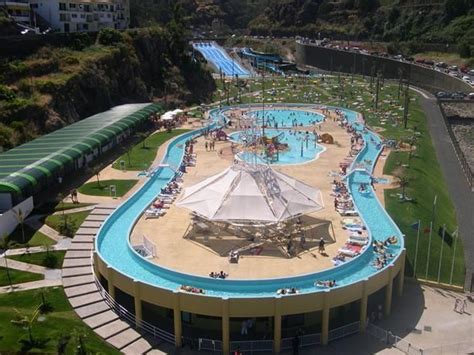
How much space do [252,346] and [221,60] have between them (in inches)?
4187

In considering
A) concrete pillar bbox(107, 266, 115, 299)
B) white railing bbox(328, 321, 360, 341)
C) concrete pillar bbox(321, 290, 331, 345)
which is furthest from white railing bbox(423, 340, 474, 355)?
concrete pillar bbox(107, 266, 115, 299)

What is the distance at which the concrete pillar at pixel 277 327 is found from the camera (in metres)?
23.6

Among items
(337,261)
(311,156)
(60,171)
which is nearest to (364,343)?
(337,261)

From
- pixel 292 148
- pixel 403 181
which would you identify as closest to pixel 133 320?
pixel 403 181

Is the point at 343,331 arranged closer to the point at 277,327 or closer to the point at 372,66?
the point at 277,327

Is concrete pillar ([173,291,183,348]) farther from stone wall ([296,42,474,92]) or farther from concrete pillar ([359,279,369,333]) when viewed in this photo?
stone wall ([296,42,474,92])

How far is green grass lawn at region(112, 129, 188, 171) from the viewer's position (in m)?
48.6

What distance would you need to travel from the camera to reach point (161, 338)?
968 inches

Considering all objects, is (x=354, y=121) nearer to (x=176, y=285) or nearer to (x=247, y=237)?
(x=247, y=237)

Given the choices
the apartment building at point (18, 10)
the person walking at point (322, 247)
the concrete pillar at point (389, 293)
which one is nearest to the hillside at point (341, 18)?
the apartment building at point (18, 10)

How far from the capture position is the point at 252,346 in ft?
78.5

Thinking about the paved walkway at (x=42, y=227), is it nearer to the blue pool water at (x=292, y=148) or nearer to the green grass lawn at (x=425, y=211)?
the blue pool water at (x=292, y=148)

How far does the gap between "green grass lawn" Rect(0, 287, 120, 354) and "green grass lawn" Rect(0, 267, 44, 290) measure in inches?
53.9

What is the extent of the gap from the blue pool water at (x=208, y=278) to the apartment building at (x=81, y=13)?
5053 cm
